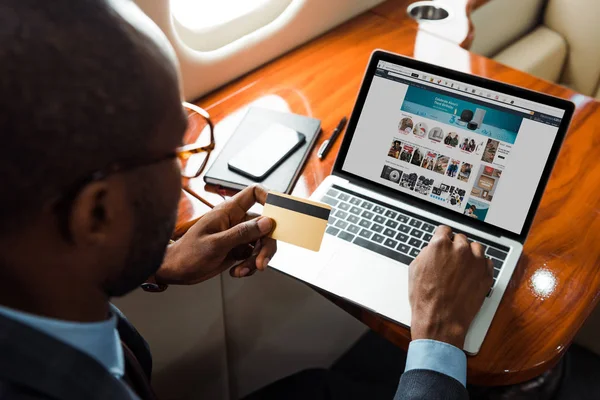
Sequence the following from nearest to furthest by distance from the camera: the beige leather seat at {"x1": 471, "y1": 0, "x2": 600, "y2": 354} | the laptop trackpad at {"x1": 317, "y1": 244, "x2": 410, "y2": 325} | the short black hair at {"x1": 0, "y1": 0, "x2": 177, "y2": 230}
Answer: the short black hair at {"x1": 0, "y1": 0, "x2": 177, "y2": 230} < the laptop trackpad at {"x1": 317, "y1": 244, "x2": 410, "y2": 325} < the beige leather seat at {"x1": 471, "y1": 0, "x2": 600, "y2": 354}

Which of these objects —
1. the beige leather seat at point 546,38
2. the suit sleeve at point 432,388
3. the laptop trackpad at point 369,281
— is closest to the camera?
the suit sleeve at point 432,388

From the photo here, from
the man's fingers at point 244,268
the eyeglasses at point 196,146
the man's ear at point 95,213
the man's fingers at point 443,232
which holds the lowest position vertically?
the man's fingers at point 244,268

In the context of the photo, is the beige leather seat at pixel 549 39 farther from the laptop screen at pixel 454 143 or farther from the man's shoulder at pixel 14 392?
the man's shoulder at pixel 14 392

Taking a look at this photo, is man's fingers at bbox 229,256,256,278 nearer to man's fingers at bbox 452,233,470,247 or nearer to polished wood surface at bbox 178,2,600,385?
polished wood surface at bbox 178,2,600,385

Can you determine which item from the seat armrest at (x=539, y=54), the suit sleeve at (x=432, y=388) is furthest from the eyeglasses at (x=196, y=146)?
the seat armrest at (x=539, y=54)

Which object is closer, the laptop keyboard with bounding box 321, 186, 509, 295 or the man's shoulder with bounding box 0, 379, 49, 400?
the man's shoulder with bounding box 0, 379, 49, 400

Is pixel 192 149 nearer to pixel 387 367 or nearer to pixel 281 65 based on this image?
pixel 281 65

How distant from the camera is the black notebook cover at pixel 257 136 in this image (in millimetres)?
1032

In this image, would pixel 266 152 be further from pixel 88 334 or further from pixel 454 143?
pixel 88 334

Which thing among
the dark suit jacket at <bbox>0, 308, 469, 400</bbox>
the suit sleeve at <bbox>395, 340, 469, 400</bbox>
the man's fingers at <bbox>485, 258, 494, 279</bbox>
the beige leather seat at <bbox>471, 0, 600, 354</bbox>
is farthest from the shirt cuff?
the beige leather seat at <bbox>471, 0, 600, 354</bbox>

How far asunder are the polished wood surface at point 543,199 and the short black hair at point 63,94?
0.48 m

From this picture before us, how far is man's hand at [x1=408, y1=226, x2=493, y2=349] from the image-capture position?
784 mm

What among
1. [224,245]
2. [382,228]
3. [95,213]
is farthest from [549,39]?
[95,213]

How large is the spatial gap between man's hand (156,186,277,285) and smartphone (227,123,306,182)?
117 mm
